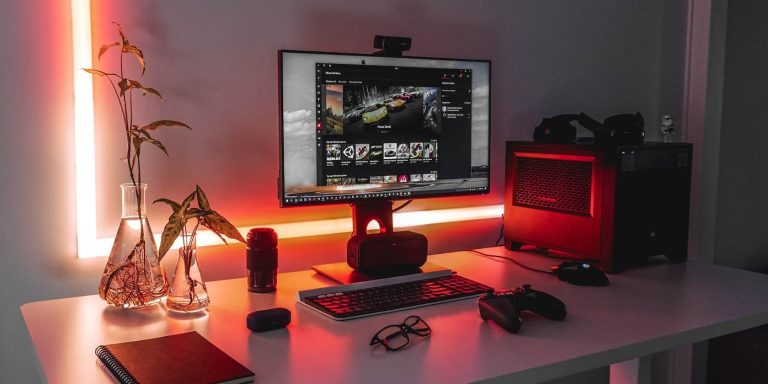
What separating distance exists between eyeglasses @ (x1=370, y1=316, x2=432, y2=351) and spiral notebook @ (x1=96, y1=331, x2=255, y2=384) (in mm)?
262

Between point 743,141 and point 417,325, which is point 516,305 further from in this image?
point 743,141

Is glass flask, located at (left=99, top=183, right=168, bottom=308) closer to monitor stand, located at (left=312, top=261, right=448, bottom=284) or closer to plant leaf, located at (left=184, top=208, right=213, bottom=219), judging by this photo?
plant leaf, located at (left=184, top=208, right=213, bottom=219)

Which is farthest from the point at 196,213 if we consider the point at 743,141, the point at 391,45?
the point at 743,141

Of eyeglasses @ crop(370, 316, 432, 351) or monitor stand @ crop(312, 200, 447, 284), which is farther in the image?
monitor stand @ crop(312, 200, 447, 284)

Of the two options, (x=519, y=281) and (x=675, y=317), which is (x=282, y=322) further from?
(x=675, y=317)

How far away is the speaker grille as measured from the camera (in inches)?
73.5

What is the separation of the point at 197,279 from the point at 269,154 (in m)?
0.51

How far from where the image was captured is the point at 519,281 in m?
1.73

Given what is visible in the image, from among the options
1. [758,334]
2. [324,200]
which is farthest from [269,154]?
[758,334]

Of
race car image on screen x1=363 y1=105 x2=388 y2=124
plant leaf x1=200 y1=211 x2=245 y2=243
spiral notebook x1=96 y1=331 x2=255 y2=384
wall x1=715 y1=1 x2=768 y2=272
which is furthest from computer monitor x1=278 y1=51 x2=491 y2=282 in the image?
wall x1=715 y1=1 x2=768 y2=272

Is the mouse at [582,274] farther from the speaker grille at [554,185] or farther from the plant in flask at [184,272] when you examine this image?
the plant in flask at [184,272]

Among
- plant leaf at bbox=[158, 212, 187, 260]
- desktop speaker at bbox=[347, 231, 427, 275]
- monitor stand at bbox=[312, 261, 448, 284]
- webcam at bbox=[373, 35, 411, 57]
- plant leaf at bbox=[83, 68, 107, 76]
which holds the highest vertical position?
webcam at bbox=[373, 35, 411, 57]

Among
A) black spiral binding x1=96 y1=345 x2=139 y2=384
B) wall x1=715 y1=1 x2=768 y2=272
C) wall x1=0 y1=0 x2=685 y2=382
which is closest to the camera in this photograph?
black spiral binding x1=96 y1=345 x2=139 y2=384

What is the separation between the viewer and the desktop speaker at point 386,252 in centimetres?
168
